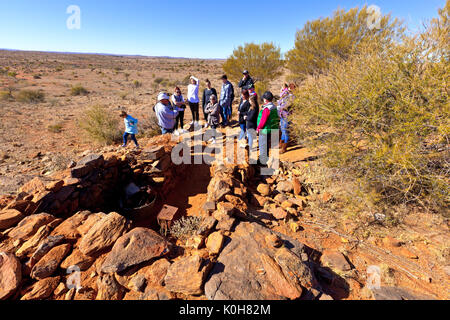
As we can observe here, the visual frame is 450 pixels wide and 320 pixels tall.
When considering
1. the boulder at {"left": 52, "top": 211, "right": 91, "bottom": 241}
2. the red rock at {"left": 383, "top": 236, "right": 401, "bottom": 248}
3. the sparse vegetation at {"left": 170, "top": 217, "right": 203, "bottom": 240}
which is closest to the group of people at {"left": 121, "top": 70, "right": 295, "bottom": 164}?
the sparse vegetation at {"left": 170, "top": 217, "right": 203, "bottom": 240}

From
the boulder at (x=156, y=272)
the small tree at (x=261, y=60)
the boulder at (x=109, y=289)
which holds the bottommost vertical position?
the boulder at (x=109, y=289)

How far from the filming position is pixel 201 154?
5.43m

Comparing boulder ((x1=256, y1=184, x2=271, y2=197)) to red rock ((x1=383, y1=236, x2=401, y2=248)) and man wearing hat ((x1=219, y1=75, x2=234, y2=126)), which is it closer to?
red rock ((x1=383, y1=236, x2=401, y2=248))

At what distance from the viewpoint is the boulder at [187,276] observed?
1667 millimetres

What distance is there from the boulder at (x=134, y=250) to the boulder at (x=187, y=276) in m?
0.30

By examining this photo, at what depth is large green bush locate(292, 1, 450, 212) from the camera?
2785mm

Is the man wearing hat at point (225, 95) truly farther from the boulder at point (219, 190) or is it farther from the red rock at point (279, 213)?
the red rock at point (279, 213)

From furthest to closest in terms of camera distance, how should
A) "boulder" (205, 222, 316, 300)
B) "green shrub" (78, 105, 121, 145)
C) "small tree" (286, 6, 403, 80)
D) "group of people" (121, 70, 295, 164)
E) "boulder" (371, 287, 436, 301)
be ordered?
"small tree" (286, 6, 403, 80) → "green shrub" (78, 105, 121, 145) → "group of people" (121, 70, 295, 164) → "boulder" (371, 287, 436, 301) → "boulder" (205, 222, 316, 300)

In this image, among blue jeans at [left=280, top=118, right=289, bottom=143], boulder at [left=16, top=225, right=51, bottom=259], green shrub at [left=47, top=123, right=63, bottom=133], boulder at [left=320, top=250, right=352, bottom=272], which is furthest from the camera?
green shrub at [left=47, top=123, right=63, bottom=133]

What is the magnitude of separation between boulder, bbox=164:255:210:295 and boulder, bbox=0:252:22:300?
1.37 metres

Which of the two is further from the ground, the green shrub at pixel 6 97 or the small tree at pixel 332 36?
the small tree at pixel 332 36

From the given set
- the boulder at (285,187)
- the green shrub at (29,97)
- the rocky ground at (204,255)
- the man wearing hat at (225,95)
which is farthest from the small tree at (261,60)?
the green shrub at (29,97)
